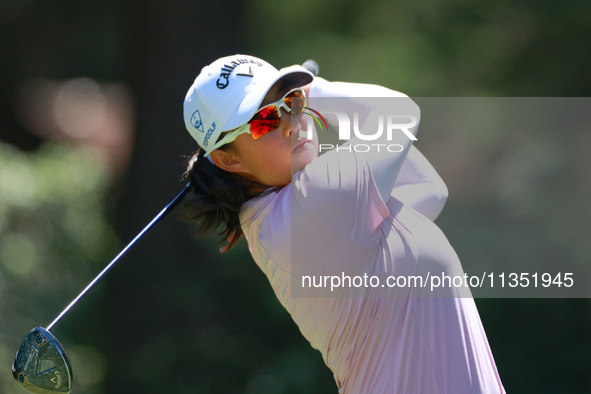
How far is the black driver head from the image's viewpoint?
1.70 m

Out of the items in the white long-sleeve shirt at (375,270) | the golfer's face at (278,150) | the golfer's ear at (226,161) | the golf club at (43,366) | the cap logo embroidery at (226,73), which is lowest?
the golf club at (43,366)

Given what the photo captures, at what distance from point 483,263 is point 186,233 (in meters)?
2.17

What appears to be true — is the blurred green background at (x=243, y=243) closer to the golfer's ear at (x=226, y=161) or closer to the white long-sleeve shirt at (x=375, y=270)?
the golfer's ear at (x=226, y=161)

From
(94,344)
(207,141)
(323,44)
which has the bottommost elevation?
(94,344)

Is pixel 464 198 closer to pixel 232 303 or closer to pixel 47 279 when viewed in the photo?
pixel 232 303

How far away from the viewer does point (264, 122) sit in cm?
158

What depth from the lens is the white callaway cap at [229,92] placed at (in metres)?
1.55

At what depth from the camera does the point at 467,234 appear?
13.3 ft

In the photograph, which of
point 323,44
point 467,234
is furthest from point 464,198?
point 323,44

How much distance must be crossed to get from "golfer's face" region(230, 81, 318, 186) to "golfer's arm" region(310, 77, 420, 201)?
13 cm

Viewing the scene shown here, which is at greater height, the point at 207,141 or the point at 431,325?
the point at 207,141

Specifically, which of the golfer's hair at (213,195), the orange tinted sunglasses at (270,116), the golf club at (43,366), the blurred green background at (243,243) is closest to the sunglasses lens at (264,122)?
the orange tinted sunglasses at (270,116)

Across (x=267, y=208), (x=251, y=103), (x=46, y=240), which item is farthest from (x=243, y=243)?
(x=251, y=103)

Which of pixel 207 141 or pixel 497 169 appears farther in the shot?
pixel 497 169
